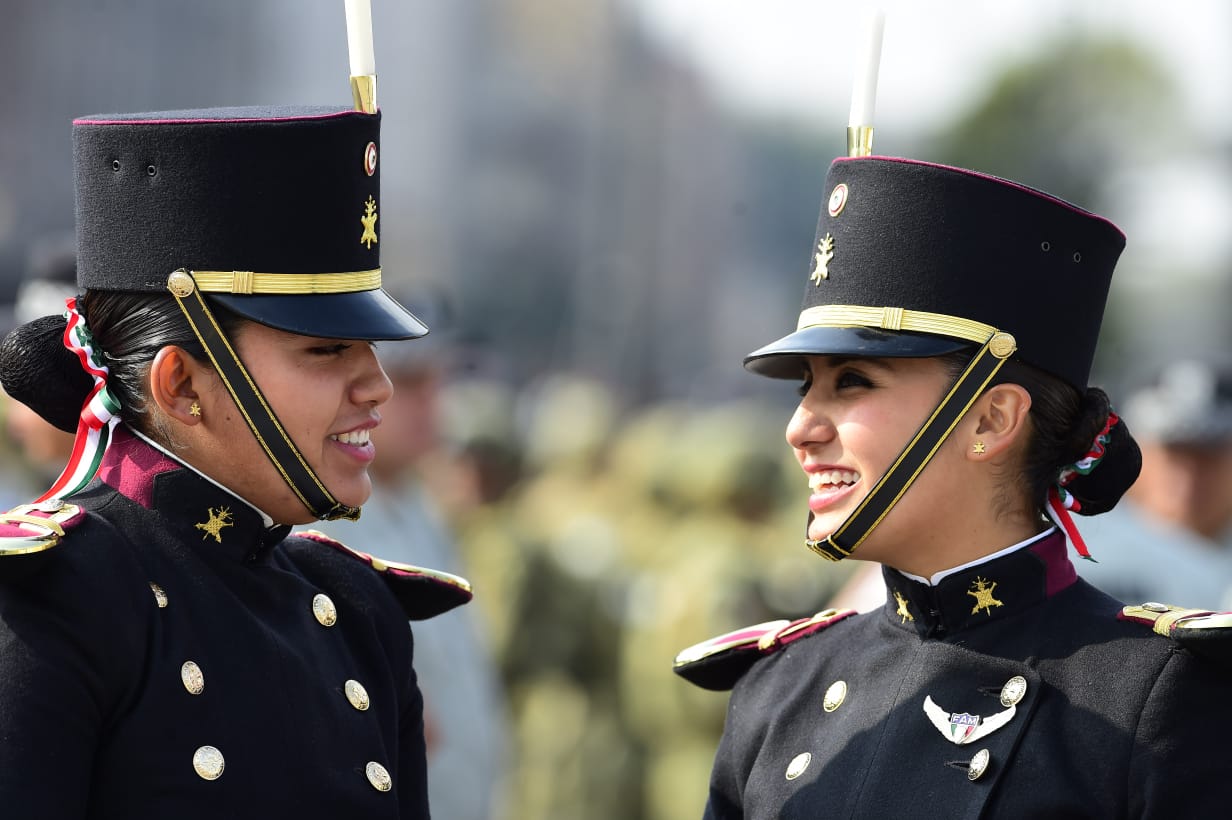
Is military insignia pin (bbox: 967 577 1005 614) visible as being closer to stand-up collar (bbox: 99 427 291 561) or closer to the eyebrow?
the eyebrow

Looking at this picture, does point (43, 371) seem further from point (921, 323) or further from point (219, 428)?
point (921, 323)

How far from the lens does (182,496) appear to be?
3.61 m

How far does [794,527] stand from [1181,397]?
2.78 m

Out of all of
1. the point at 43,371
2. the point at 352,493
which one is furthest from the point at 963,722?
the point at 43,371

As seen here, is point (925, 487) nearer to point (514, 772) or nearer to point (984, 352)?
point (984, 352)

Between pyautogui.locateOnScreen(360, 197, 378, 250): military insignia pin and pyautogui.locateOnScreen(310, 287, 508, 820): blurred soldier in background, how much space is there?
10.5 ft

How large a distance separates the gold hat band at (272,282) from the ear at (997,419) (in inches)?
53.9

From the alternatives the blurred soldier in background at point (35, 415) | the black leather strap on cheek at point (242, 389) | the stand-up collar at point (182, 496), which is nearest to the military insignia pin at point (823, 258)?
the black leather strap on cheek at point (242, 389)

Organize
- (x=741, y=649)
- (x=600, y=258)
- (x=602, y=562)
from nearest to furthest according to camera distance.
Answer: (x=741, y=649)
(x=602, y=562)
(x=600, y=258)

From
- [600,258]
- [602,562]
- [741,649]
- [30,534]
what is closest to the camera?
[30,534]

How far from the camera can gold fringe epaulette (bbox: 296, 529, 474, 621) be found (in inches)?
167

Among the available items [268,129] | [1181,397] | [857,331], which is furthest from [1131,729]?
[1181,397]

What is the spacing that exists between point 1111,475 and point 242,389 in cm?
191

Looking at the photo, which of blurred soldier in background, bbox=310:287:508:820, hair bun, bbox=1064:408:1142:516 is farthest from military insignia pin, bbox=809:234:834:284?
blurred soldier in background, bbox=310:287:508:820
